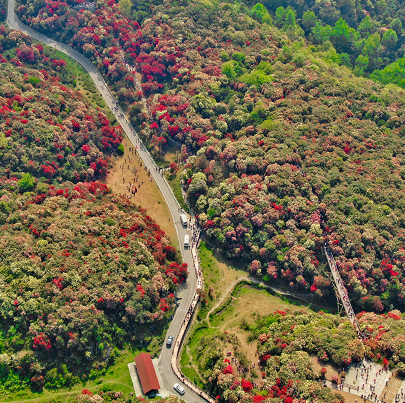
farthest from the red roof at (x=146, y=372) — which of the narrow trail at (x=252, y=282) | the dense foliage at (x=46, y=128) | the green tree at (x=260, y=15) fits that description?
the green tree at (x=260, y=15)

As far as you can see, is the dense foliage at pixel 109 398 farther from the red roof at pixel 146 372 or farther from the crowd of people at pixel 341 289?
the crowd of people at pixel 341 289

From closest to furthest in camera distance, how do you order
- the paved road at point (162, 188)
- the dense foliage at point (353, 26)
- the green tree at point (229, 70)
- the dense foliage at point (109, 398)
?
the dense foliage at point (109, 398) → the paved road at point (162, 188) → the green tree at point (229, 70) → the dense foliage at point (353, 26)

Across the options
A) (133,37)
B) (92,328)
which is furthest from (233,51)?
(92,328)

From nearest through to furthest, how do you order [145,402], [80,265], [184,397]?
[145,402]
[184,397]
[80,265]

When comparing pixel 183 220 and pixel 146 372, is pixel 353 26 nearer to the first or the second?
pixel 183 220

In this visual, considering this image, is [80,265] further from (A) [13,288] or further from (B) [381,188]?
(B) [381,188]

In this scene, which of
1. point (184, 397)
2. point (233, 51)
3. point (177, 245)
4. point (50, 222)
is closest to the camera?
point (184, 397)
